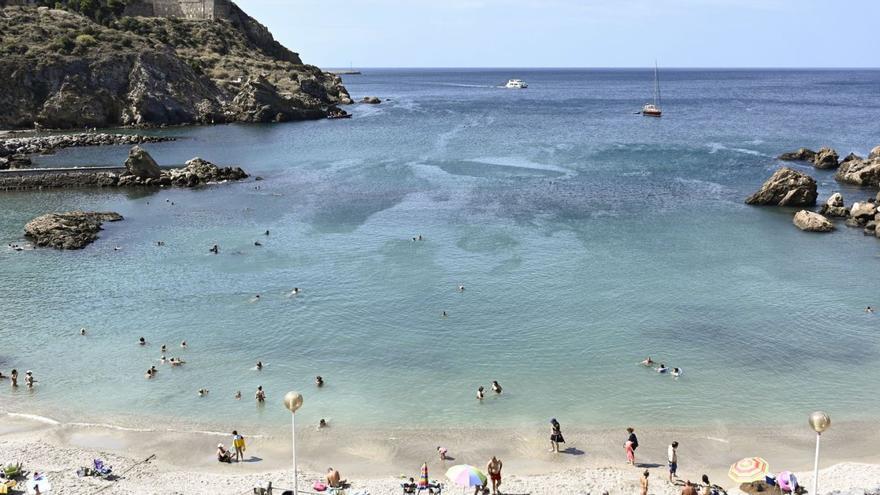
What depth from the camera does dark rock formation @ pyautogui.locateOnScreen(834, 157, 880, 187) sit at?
7031 centimetres

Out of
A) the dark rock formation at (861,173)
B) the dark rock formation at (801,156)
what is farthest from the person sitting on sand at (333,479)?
the dark rock formation at (801,156)

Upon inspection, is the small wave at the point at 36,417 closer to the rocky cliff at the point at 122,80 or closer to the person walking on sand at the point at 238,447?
the person walking on sand at the point at 238,447

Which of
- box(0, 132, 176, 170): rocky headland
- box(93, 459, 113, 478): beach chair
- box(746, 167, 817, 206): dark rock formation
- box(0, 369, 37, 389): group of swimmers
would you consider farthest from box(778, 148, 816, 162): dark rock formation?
box(0, 132, 176, 170): rocky headland

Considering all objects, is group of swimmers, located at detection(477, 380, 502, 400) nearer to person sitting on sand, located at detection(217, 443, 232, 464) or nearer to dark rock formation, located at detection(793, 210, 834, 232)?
person sitting on sand, located at detection(217, 443, 232, 464)

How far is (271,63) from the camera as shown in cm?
16275

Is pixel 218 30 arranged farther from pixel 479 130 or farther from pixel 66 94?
pixel 479 130

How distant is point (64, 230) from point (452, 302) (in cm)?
3279

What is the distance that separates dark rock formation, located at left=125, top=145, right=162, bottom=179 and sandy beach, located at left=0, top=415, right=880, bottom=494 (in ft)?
167

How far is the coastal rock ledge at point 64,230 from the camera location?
177 feet

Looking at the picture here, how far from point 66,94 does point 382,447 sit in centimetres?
10838

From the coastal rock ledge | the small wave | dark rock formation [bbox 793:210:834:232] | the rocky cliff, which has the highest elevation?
the rocky cliff

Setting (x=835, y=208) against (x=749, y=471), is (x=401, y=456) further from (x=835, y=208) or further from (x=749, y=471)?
(x=835, y=208)

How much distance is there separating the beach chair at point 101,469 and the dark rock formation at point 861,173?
234ft

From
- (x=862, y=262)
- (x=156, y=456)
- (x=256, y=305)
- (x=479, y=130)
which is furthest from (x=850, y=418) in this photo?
(x=479, y=130)
